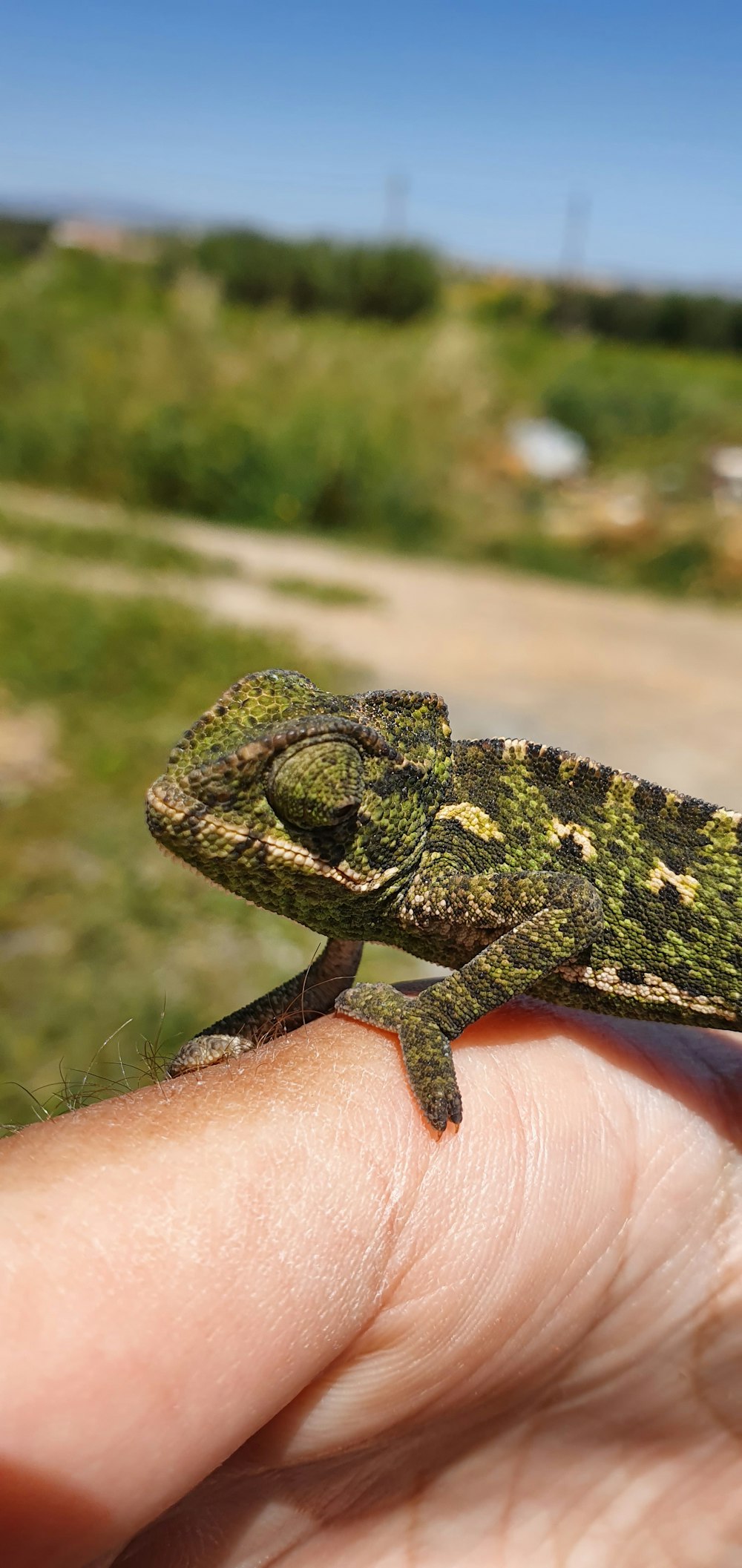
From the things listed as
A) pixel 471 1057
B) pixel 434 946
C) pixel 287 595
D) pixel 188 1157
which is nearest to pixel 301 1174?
pixel 188 1157

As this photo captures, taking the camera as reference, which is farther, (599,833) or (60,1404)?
(599,833)

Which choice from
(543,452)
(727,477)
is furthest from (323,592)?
(543,452)

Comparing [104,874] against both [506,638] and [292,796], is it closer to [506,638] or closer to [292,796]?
[292,796]

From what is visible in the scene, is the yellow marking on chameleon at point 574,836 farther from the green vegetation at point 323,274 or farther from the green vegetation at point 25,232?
the green vegetation at point 25,232

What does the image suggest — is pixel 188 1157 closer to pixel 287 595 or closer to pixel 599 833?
pixel 599 833

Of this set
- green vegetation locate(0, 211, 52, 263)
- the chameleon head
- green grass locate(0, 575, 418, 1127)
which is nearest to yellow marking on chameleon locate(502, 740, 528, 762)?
the chameleon head

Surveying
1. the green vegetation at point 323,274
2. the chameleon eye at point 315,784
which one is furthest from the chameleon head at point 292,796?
the green vegetation at point 323,274
